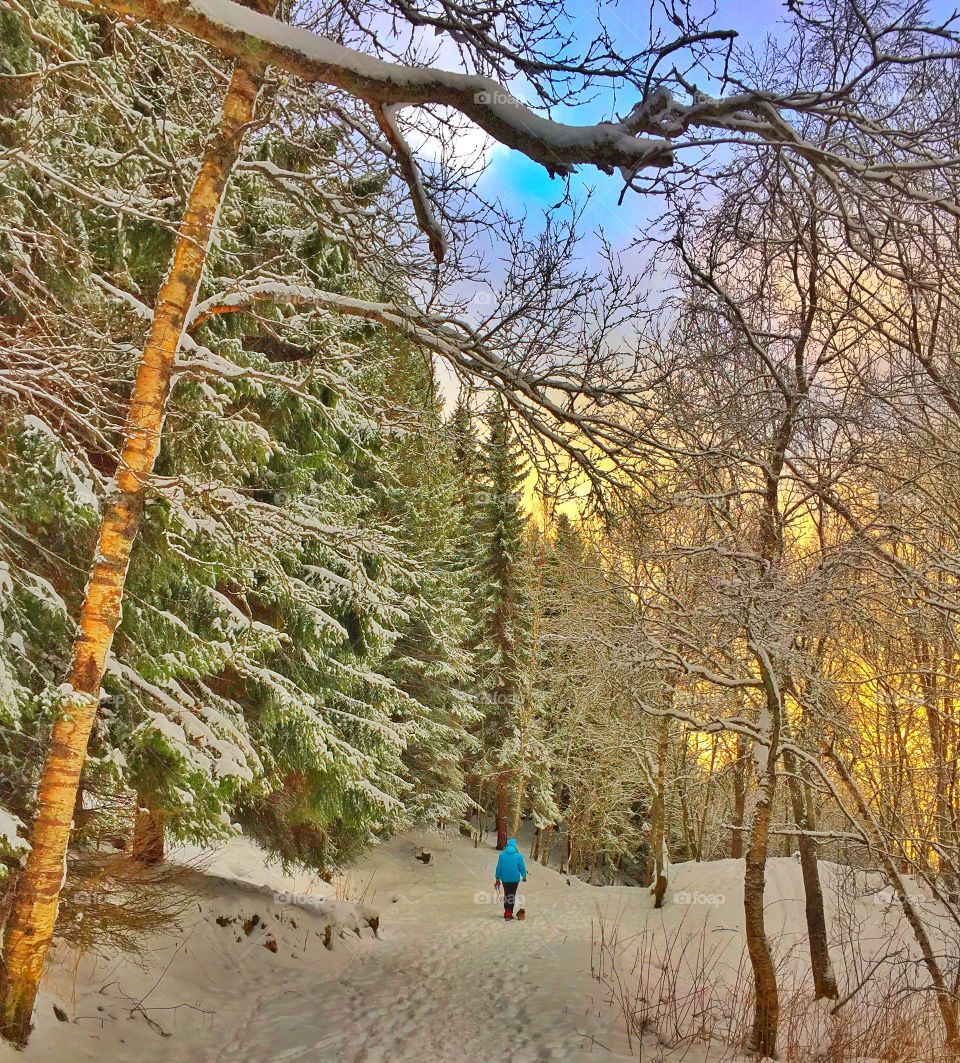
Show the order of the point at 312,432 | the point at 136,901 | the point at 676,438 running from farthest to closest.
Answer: the point at 312,432 → the point at 136,901 → the point at 676,438

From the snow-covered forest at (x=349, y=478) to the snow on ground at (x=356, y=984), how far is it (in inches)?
2.8

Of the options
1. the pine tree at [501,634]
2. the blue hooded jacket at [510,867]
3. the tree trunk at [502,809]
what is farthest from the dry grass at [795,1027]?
the tree trunk at [502,809]

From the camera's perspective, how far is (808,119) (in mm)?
4852

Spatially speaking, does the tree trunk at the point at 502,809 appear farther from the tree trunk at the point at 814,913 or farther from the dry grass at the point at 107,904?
the dry grass at the point at 107,904

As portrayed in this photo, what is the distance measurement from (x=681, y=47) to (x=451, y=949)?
38.2 feet

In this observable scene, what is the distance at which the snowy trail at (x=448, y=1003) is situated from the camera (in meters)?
5.79

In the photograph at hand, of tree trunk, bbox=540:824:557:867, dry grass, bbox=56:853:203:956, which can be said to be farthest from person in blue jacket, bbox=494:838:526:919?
tree trunk, bbox=540:824:557:867

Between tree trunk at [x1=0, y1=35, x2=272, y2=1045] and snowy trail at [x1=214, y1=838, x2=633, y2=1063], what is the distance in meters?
2.29

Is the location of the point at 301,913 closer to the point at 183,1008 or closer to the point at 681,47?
the point at 183,1008

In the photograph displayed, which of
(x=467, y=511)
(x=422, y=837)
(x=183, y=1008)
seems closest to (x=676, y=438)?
(x=183, y=1008)

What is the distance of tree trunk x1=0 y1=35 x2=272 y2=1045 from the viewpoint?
3916 mm

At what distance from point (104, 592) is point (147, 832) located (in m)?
3.18

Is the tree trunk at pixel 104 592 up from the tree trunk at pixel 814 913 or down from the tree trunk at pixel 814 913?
up

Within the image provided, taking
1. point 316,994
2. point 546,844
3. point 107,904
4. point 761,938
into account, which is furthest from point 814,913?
point 546,844
